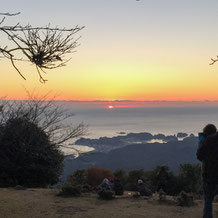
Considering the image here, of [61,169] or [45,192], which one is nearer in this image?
[45,192]

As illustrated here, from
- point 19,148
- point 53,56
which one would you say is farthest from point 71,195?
point 53,56

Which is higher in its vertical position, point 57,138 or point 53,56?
point 53,56

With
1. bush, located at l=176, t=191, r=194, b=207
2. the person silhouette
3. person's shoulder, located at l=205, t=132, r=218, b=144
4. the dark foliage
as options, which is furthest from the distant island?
person's shoulder, located at l=205, t=132, r=218, b=144

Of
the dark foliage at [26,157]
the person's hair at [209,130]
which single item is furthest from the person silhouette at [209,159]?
the dark foliage at [26,157]

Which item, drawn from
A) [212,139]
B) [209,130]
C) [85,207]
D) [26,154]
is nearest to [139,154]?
[26,154]

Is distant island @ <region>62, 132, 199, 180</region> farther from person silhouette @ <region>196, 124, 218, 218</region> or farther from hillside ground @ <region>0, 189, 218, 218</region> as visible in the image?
person silhouette @ <region>196, 124, 218, 218</region>

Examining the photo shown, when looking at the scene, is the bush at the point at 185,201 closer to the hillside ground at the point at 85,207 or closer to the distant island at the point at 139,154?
the hillside ground at the point at 85,207

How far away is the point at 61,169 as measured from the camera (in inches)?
607

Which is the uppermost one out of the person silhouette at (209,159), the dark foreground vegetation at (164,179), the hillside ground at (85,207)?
the person silhouette at (209,159)

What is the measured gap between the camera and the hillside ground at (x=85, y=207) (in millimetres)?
7719

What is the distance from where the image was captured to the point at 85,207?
8578mm

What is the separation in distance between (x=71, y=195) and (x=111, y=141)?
86166 millimetres

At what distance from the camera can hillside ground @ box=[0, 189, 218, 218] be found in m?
7.72

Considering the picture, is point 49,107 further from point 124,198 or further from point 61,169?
point 124,198
